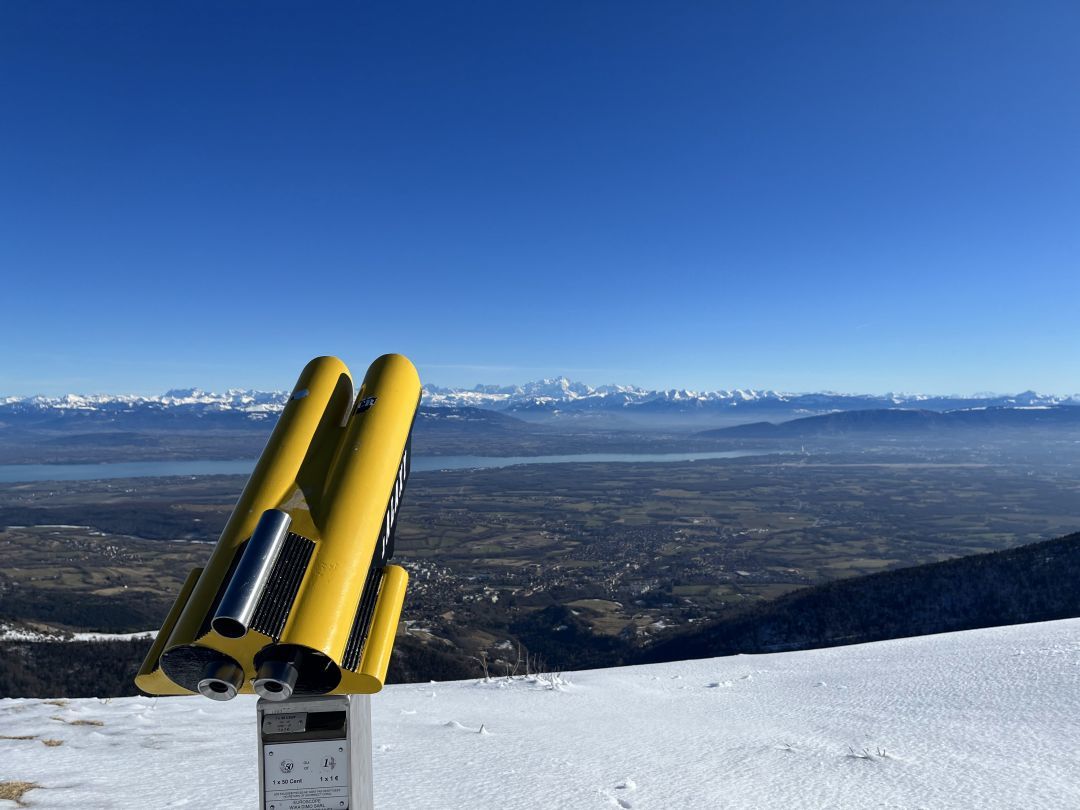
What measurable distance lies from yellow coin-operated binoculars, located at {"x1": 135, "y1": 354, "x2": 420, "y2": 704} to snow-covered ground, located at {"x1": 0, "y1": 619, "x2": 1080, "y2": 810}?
2.35 metres

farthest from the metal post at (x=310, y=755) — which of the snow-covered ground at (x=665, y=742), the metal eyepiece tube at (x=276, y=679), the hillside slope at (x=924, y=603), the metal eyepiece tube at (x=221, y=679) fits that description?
the hillside slope at (x=924, y=603)

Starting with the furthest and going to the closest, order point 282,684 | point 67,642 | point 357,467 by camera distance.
Result: point 67,642 < point 357,467 < point 282,684

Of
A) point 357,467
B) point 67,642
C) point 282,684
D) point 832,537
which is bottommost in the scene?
point 832,537

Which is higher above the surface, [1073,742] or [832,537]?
[1073,742]

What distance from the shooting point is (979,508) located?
622ft

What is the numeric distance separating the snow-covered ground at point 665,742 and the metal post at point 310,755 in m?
2.17

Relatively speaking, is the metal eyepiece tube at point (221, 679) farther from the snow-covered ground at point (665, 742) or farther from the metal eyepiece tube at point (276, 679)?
the snow-covered ground at point (665, 742)

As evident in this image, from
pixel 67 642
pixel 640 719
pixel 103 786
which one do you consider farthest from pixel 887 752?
pixel 67 642

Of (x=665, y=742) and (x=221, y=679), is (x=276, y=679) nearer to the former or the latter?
(x=221, y=679)

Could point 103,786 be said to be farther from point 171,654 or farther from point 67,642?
point 67,642

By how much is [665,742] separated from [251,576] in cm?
611

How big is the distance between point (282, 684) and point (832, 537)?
16723cm

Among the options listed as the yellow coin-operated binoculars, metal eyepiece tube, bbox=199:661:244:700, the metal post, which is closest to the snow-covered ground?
the metal post

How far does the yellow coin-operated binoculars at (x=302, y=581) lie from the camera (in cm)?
474
